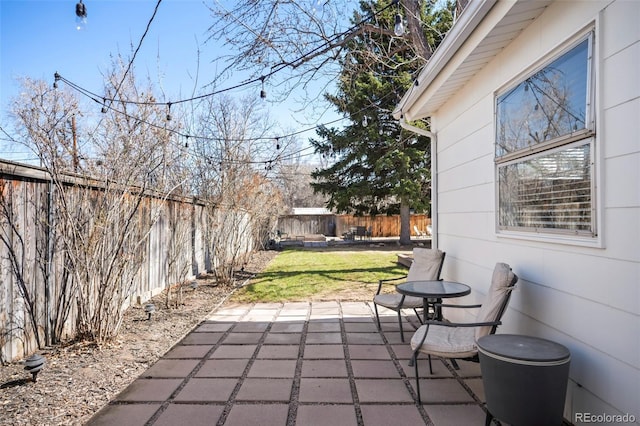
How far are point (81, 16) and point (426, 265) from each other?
434cm

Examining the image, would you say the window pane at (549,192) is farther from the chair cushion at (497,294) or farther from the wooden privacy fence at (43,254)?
the wooden privacy fence at (43,254)

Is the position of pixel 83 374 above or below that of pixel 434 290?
below

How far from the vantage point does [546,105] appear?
8.27ft

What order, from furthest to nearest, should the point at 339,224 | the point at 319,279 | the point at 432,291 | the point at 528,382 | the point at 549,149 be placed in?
the point at 339,224 → the point at 319,279 → the point at 432,291 → the point at 549,149 → the point at 528,382

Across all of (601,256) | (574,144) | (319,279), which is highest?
(574,144)

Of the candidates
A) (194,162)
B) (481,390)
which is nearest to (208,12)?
(194,162)

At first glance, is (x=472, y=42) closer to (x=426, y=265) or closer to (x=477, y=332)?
(x=477, y=332)

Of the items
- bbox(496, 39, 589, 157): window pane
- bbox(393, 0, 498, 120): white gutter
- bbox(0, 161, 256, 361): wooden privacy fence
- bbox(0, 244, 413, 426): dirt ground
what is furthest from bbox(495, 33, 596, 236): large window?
bbox(0, 161, 256, 361): wooden privacy fence

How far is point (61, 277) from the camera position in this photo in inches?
145

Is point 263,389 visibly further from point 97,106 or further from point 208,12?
point 208,12

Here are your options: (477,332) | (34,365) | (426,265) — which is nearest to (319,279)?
Answer: (426,265)

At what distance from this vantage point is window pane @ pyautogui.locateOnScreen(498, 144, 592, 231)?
2.14m

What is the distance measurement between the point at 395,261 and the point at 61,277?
8.96 m

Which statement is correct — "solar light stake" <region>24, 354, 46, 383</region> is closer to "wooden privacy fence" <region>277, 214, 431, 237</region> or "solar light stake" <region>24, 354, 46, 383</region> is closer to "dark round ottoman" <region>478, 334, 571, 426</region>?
"dark round ottoman" <region>478, 334, 571, 426</region>
